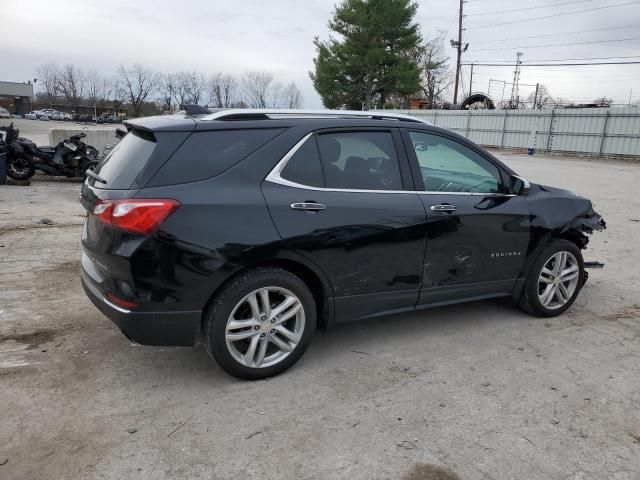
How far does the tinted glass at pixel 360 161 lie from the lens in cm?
361

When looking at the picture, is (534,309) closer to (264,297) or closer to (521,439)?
(521,439)

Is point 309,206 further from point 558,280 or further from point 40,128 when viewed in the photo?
point 40,128

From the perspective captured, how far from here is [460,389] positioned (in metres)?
3.42

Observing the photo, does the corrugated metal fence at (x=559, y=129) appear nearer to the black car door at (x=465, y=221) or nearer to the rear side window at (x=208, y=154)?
the black car door at (x=465, y=221)

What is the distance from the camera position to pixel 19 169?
11750 millimetres

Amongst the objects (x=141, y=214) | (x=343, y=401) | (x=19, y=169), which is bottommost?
(x=343, y=401)

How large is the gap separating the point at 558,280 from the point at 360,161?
2277mm

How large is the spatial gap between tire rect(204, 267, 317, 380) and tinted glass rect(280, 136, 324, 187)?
62 centimetres

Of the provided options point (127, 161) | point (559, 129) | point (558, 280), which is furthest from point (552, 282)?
point (559, 129)

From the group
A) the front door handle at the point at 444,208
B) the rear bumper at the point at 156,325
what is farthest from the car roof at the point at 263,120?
the rear bumper at the point at 156,325

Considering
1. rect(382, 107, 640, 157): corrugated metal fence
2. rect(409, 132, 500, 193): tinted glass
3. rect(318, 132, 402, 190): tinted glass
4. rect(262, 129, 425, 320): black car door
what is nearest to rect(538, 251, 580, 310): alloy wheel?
rect(409, 132, 500, 193): tinted glass

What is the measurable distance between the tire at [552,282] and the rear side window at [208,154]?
268 cm

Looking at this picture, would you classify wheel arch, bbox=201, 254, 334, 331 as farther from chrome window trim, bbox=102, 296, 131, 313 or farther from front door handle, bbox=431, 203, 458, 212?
front door handle, bbox=431, 203, 458, 212

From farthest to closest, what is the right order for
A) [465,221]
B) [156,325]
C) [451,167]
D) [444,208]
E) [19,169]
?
1. [19,169]
2. [451,167]
3. [465,221]
4. [444,208]
5. [156,325]
